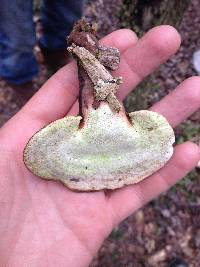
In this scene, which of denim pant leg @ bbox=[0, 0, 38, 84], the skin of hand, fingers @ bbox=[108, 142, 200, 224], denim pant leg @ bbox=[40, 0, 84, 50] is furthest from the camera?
denim pant leg @ bbox=[40, 0, 84, 50]

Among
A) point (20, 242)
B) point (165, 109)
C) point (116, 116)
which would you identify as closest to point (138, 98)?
point (165, 109)

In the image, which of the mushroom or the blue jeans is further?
the blue jeans

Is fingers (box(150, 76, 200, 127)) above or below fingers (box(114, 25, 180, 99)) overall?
below

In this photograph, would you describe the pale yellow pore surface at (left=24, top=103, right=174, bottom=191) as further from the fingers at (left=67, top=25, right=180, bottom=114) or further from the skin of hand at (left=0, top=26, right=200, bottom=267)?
the fingers at (left=67, top=25, right=180, bottom=114)

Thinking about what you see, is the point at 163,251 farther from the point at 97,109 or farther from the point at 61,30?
the point at 61,30

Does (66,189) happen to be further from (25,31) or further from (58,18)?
(58,18)

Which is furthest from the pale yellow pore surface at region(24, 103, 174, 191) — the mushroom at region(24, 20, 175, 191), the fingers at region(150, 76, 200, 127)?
the fingers at region(150, 76, 200, 127)
